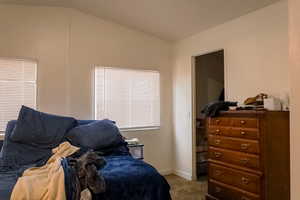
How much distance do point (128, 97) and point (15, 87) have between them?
166 cm

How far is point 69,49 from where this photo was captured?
3.81 metres

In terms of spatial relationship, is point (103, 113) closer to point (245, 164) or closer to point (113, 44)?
point (113, 44)

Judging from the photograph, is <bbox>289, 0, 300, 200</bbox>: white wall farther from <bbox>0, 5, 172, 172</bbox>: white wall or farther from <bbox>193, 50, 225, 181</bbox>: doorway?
<bbox>193, 50, 225, 181</bbox>: doorway

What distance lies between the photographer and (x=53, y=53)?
3717 millimetres

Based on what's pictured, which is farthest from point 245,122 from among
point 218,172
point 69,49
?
point 69,49

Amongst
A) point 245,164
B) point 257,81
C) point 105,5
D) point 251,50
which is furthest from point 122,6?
point 245,164

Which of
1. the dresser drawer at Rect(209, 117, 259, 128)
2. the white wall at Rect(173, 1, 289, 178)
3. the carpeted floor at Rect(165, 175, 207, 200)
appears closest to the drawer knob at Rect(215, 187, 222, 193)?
the carpeted floor at Rect(165, 175, 207, 200)

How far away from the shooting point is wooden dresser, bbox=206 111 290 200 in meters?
2.48

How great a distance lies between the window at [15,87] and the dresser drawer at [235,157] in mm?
2490

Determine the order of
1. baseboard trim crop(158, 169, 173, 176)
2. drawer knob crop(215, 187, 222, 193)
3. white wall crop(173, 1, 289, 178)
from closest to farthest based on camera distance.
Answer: white wall crop(173, 1, 289, 178)
drawer knob crop(215, 187, 222, 193)
baseboard trim crop(158, 169, 173, 176)

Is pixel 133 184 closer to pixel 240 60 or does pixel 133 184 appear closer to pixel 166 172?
pixel 240 60

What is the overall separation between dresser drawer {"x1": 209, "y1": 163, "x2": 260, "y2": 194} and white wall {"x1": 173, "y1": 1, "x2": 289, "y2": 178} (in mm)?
932

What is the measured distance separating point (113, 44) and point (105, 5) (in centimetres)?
72

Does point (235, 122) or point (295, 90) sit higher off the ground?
point (295, 90)
